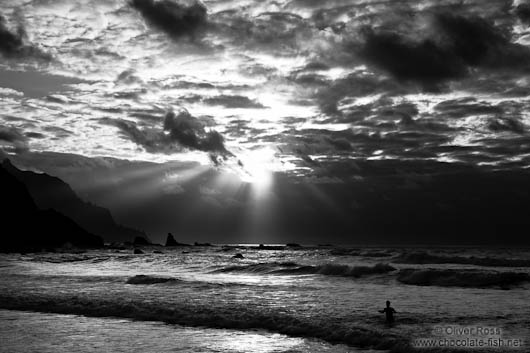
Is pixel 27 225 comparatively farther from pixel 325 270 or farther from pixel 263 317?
pixel 263 317

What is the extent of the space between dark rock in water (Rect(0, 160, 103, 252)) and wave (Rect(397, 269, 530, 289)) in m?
130

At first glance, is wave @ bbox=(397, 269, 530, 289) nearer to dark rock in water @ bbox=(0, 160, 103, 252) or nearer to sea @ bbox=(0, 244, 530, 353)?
sea @ bbox=(0, 244, 530, 353)

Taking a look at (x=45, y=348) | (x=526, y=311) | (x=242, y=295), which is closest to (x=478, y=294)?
(x=526, y=311)

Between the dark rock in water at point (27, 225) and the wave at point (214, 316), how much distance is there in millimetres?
127251

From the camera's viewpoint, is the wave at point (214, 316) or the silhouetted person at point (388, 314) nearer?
the wave at point (214, 316)

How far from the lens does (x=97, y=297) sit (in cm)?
2692

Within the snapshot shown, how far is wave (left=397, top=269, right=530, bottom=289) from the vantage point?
34562mm

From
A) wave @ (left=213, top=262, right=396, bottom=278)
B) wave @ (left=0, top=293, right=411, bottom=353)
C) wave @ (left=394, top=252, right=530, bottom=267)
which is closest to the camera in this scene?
wave @ (left=0, top=293, right=411, bottom=353)

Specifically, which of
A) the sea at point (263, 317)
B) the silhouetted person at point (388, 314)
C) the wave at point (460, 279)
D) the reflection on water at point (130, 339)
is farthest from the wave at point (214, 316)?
the wave at point (460, 279)

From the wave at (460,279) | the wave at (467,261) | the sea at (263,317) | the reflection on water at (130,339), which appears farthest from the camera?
the wave at (467,261)

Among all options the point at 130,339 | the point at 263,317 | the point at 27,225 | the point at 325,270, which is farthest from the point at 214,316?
the point at 27,225

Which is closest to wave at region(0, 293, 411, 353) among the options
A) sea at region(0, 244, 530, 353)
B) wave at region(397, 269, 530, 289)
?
sea at region(0, 244, 530, 353)

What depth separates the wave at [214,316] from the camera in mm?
16191

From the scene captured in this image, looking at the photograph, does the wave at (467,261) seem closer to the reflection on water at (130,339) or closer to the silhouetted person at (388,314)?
the silhouetted person at (388,314)
